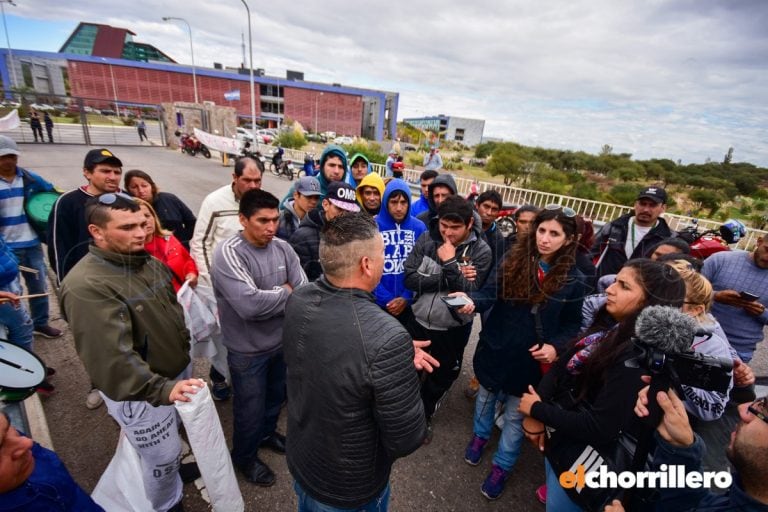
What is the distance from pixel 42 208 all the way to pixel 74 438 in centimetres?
229

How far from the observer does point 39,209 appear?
3320 millimetres

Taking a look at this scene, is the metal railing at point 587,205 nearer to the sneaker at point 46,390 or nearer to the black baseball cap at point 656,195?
the black baseball cap at point 656,195

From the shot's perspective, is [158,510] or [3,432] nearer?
[3,432]

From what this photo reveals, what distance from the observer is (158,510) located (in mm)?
1978

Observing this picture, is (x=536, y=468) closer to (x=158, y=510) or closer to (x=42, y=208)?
(x=158, y=510)

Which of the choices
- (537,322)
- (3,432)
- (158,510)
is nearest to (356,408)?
(3,432)

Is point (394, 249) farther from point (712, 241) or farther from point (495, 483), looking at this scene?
point (712, 241)

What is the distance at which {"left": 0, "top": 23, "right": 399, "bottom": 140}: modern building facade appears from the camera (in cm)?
5428

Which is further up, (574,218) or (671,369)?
(574,218)

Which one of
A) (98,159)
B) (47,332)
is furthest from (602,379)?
(47,332)

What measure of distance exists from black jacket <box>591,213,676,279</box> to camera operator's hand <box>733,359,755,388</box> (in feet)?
5.65

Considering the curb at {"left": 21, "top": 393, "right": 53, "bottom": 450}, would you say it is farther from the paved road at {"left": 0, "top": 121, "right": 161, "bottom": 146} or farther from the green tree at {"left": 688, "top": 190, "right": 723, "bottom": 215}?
the paved road at {"left": 0, "top": 121, "right": 161, "bottom": 146}

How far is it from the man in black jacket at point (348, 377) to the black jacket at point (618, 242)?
3500 millimetres

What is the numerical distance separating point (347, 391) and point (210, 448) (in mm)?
1104
